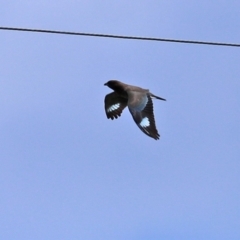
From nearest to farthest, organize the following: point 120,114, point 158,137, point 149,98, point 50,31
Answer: point 50,31
point 158,137
point 149,98
point 120,114

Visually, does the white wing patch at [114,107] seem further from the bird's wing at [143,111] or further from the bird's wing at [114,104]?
the bird's wing at [143,111]

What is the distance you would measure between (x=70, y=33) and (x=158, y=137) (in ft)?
15.7

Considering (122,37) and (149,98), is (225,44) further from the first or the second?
(149,98)

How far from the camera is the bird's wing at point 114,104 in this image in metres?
20.4

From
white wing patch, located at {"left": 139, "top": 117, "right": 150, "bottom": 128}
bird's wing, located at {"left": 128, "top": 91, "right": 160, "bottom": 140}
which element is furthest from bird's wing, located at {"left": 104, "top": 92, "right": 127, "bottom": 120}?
white wing patch, located at {"left": 139, "top": 117, "right": 150, "bottom": 128}

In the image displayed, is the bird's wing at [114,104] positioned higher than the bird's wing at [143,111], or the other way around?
the bird's wing at [114,104]

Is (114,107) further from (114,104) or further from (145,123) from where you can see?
(145,123)

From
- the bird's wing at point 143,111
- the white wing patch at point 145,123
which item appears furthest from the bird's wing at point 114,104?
the white wing patch at point 145,123

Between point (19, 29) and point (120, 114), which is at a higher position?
point (120, 114)

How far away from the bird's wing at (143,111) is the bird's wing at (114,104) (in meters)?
1.59

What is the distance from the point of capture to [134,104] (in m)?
17.5

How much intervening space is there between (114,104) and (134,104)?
10.1 feet

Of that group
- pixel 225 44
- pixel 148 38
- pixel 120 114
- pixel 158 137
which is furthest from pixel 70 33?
pixel 120 114

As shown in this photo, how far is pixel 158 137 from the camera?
15.7 m
